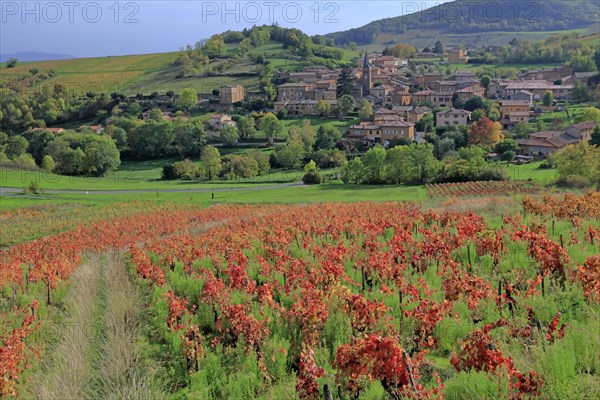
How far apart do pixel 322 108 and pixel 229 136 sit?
2216 centimetres

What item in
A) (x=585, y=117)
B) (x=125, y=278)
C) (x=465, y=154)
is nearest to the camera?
(x=125, y=278)

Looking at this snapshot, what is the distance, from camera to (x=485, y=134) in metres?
74.1

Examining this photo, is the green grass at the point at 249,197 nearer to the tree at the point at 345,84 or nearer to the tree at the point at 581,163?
the tree at the point at 581,163

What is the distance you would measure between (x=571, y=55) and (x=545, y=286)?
13579 centimetres

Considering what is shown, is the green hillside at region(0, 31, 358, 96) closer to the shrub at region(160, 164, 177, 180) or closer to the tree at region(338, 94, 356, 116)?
the tree at region(338, 94, 356, 116)

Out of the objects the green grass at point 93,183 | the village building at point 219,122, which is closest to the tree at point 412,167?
the green grass at point 93,183

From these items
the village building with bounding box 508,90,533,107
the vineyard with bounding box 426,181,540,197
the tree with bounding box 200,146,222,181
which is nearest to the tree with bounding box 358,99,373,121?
the village building with bounding box 508,90,533,107

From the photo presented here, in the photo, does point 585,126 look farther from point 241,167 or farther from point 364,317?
point 364,317

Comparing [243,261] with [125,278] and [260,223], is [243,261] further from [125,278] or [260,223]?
[260,223]

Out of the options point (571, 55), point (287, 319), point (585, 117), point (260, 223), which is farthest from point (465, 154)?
point (571, 55)

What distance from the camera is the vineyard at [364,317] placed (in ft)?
19.9

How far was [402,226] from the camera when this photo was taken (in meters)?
16.7

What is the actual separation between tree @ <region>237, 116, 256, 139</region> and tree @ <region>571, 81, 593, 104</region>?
54.6m

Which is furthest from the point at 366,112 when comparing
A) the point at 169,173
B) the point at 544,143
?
the point at 169,173
